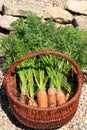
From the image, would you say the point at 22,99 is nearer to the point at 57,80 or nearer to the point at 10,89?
the point at 10,89

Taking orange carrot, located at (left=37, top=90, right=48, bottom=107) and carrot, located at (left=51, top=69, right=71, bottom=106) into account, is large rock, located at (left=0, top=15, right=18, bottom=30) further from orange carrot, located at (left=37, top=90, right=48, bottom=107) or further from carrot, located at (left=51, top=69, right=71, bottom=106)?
orange carrot, located at (left=37, top=90, right=48, bottom=107)

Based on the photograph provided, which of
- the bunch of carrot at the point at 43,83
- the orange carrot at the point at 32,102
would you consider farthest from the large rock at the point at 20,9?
the orange carrot at the point at 32,102

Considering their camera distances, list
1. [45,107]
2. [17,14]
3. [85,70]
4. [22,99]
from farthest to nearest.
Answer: [17,14] < [85,70] < [22,99] < [45,107]

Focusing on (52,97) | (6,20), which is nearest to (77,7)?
(6,20)

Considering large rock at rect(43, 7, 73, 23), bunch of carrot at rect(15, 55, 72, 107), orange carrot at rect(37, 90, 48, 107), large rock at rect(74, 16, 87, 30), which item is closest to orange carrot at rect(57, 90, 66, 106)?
bunch of carrot at rect(15, 55, 72, 107)

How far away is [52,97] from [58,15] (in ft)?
5.91

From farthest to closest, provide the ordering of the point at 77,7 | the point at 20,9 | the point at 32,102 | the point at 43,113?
the point at 77,7 < the point at 20,9 < the point at 32,102 < the point at 43,113

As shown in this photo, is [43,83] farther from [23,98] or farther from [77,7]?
[77,7]

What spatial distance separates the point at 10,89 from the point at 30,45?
0.58m

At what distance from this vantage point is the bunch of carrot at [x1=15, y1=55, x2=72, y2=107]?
400 centimetres

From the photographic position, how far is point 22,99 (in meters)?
3.98

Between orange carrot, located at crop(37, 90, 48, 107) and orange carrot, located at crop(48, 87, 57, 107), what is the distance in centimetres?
4

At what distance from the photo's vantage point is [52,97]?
4.01m

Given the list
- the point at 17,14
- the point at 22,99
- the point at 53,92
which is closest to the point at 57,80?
the point at 53,92
